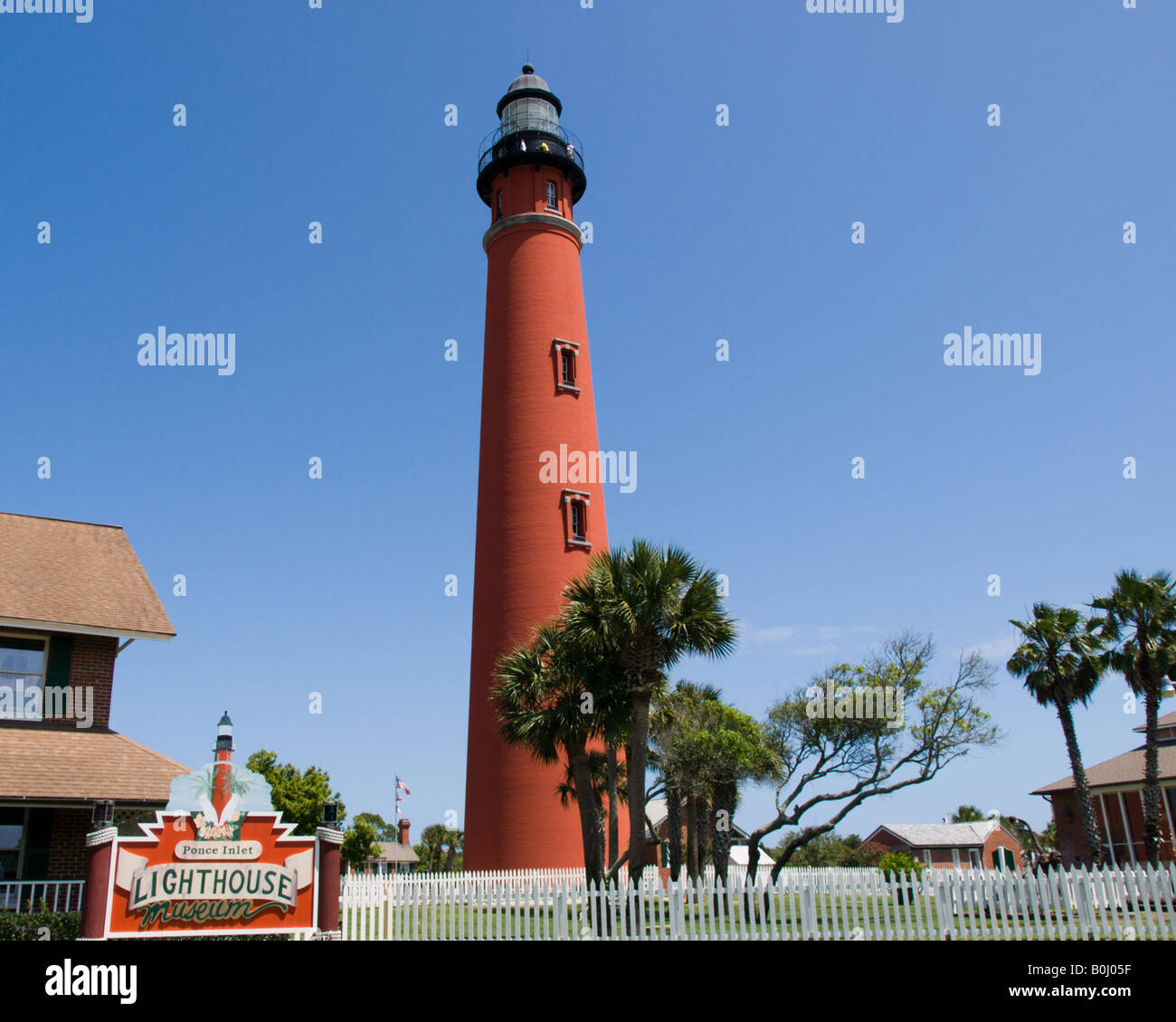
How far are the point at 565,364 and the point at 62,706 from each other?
18282 mm

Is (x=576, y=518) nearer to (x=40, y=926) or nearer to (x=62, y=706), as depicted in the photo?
(x=62, y=706)

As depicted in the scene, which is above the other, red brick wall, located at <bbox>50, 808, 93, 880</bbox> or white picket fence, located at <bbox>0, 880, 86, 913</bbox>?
red brick wall, located at <bbox>50, 808, 93, 880</bbox>

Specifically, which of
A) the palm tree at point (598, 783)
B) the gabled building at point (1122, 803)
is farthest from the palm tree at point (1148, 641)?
the palm tree at point (598, 783)

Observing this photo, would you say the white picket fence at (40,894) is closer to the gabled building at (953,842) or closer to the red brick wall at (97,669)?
the red brick wall at (97,669)

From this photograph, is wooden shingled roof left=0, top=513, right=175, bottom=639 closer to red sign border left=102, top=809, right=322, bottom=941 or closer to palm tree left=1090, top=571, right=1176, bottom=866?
red sign border left=102, top=809, right=322, bottom=941

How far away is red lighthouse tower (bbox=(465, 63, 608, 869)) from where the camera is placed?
2691 cm

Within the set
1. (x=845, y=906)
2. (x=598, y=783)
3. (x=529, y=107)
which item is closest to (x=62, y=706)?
(x=598, y=783)

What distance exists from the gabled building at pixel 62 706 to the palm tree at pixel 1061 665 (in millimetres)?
26409

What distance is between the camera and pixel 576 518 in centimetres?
2936

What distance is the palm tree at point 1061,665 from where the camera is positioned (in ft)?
95.9

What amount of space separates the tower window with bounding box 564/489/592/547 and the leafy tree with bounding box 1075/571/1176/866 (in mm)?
17273

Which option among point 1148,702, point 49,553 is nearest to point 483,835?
point 49,553

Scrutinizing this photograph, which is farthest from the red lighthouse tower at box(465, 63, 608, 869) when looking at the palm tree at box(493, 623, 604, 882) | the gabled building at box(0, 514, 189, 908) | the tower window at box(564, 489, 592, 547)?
the gabled building at box(0, 514, 189, 908)
